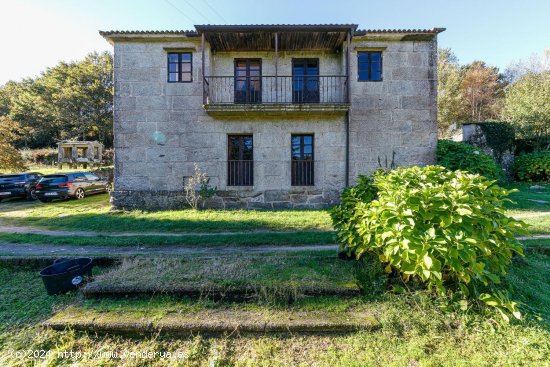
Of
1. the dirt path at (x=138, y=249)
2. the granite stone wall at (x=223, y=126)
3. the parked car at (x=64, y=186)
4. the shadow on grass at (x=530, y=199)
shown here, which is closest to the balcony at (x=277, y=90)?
the granite stone wall at (x=223, y=126)

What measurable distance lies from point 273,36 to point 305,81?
7.38 ft

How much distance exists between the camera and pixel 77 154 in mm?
25453

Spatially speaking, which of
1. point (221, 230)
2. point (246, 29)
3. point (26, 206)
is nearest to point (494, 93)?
point (246, 29)

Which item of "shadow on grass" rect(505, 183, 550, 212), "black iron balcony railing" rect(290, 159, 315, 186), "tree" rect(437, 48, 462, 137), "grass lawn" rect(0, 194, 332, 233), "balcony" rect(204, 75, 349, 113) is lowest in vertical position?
"grass lawn" rect(0, 194, 332, 233)

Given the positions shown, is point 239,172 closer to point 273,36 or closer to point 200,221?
point 200,221

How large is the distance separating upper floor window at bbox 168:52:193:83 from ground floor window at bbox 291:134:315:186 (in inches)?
207

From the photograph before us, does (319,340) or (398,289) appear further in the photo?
(398,289)

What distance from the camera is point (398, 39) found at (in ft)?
35.8

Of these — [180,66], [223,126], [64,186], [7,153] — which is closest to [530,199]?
[223,126]

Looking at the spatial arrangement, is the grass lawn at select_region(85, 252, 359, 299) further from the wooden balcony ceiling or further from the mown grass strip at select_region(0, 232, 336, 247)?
the wooden balcony ceiling

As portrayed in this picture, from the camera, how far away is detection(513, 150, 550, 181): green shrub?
1399 centimetres

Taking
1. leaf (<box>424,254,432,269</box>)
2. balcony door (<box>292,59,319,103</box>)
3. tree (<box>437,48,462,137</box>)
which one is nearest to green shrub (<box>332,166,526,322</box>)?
leaf (<box>424,254,432,269</box>)

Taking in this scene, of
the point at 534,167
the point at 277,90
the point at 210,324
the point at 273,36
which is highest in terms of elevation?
the point at 273,36

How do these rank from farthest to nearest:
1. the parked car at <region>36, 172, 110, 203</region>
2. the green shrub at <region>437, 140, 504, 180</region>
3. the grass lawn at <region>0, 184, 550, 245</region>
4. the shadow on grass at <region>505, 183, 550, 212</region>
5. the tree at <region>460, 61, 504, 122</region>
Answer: the tree at <region>460, 61, 504, 122</region>
the parked car at <region>36, 172, 110, 203</region>
the green shrub at <region>437, 140, 504, 180</region>
the shadow on grass at <region>505, 183, 550, 212</region>
the grass lawn at <region>0, 184, 550, 245</region>
